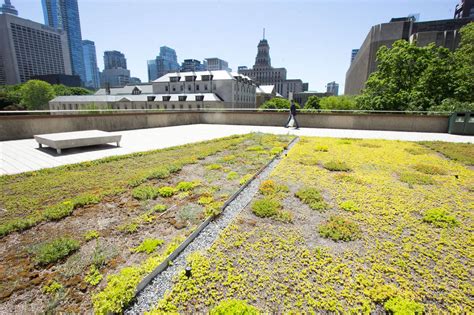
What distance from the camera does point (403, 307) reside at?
6.91 ft

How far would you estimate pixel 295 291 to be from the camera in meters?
2.35

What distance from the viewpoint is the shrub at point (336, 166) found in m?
6.43

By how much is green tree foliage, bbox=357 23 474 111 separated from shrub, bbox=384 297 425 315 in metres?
22.4

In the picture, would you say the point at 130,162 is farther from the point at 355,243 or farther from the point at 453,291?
the point at 453,291

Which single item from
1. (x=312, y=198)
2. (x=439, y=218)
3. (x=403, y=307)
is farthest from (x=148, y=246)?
(x=439, y=218)

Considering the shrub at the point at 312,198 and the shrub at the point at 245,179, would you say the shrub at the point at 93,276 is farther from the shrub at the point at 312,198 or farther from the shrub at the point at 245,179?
the shrub at the point at 312,198

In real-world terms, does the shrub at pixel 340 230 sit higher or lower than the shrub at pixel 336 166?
lower

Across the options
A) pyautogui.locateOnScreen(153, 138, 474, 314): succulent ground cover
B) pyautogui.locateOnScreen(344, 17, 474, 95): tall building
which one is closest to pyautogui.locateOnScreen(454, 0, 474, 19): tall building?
pyautogui.locateOnScreen(344, 17, 474, 95): tall building

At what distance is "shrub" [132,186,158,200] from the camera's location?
447 centimetres

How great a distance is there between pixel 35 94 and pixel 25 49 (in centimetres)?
6775

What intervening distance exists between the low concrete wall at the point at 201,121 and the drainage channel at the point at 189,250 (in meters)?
10.8

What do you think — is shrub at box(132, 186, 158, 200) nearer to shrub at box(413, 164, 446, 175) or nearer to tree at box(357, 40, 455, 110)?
shrub at box(413, 164, 446, 175)

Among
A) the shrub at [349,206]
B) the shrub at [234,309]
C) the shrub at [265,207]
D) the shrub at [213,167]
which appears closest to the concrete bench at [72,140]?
the shrub at [213,167]

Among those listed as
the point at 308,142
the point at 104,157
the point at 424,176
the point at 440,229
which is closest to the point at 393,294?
the point at 440,229
